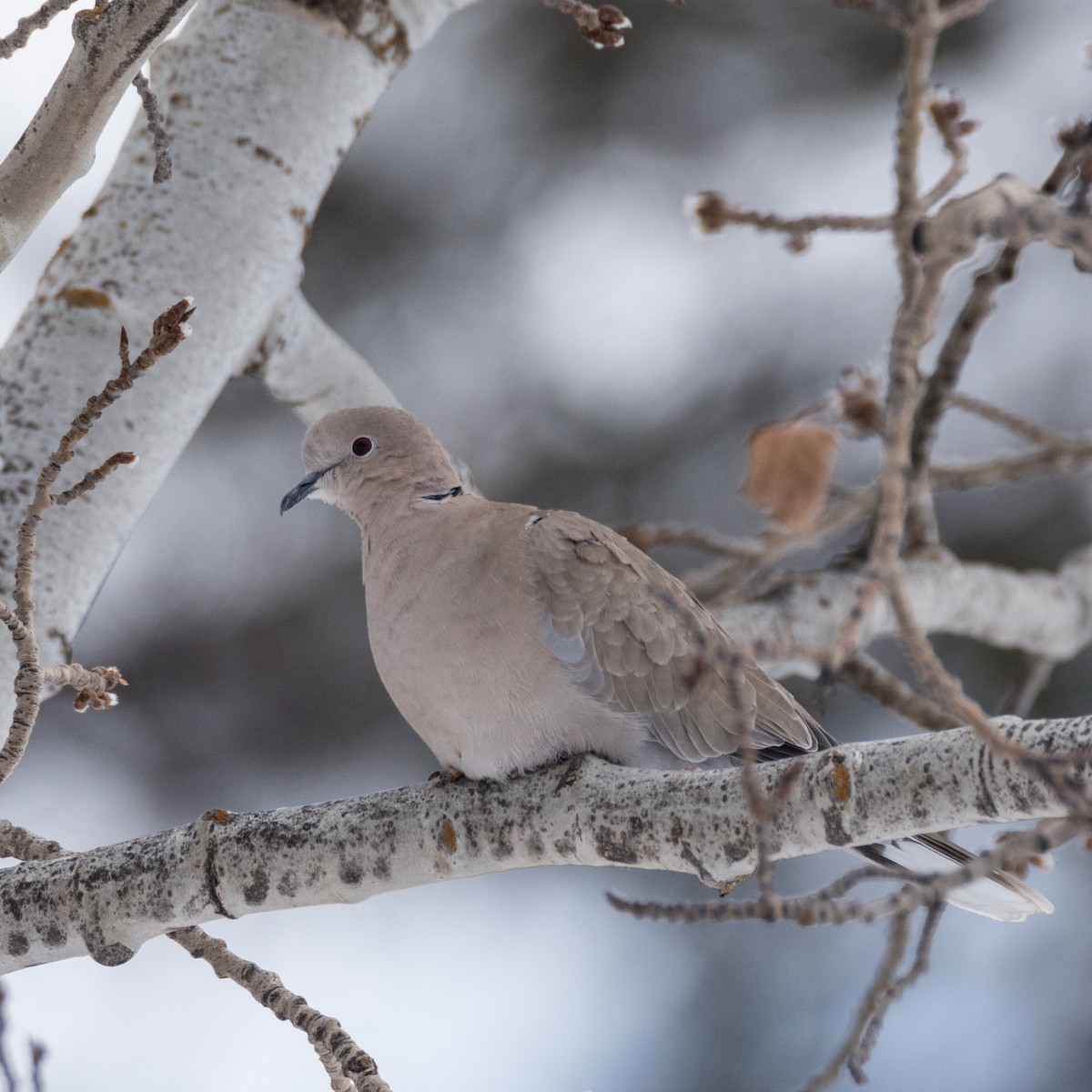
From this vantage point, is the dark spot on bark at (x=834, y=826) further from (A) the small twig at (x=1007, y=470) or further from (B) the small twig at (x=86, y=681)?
(A) the small twig at (x=1007, y=470)

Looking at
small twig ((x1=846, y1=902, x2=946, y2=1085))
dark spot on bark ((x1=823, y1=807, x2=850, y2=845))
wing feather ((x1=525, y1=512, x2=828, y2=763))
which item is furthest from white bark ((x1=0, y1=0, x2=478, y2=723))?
small twig ((x1=846, y1=902, x2=946, y2=1085))

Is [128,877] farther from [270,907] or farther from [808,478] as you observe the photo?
[808,478]

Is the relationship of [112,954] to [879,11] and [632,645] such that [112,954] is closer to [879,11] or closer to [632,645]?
[632,645]

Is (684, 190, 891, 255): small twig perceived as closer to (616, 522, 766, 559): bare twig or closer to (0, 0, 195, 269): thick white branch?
(616, 522, 766, 559): bare twig

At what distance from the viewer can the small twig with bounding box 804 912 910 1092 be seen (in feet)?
6.81

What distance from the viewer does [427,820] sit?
1.55 m

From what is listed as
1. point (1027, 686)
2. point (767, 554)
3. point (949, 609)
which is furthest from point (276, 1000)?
point (1027, 686)

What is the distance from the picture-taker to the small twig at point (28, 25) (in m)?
1.28

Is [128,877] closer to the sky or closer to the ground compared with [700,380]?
closer to the ground

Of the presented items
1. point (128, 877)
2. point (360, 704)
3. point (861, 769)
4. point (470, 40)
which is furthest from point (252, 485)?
point (861, 769)

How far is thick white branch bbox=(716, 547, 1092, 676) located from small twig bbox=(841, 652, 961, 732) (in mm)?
73

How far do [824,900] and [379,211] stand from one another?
10.6 ft

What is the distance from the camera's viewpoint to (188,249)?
1.92 metres

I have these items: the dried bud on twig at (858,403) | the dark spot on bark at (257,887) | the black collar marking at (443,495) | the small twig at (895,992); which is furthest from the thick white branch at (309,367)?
the small twig at (895,992)
